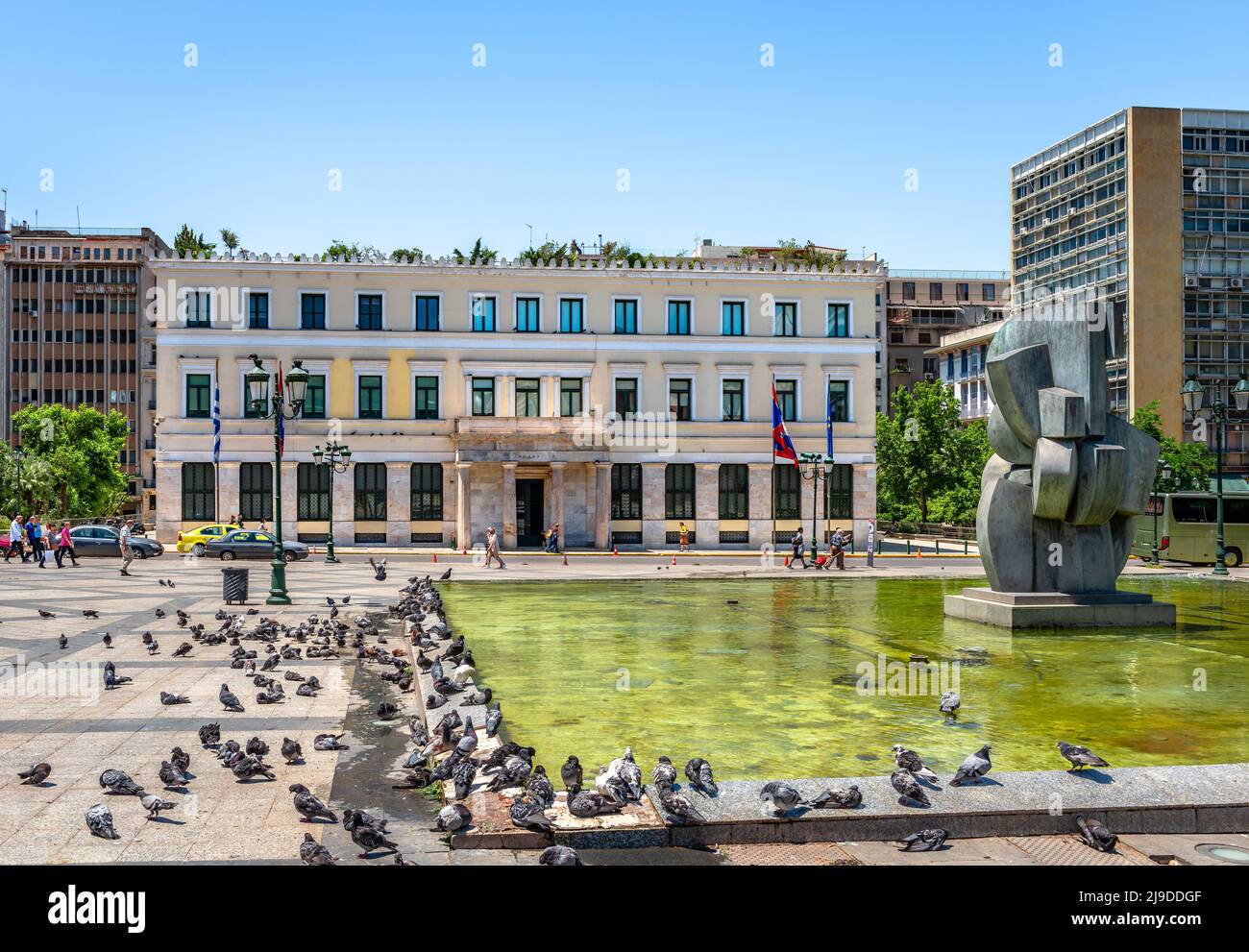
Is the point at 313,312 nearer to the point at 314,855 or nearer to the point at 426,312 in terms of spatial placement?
the point at 426,312

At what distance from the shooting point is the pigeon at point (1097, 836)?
731cm

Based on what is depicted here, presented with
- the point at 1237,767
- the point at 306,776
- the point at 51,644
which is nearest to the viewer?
the point at 1237,767

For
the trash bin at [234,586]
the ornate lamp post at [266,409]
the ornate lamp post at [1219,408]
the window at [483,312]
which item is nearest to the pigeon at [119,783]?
the ornate lamp post at [266,409]

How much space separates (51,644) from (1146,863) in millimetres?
16495

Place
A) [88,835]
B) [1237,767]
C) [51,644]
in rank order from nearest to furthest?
[88,835] < [1237,767] < [51,644]

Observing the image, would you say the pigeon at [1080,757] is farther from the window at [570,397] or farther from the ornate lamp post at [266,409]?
the window at [570,397]

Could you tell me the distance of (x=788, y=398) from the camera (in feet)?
177

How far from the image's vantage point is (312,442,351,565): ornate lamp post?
144 feet

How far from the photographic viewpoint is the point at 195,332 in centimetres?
5081

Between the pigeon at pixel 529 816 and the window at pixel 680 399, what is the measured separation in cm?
4589

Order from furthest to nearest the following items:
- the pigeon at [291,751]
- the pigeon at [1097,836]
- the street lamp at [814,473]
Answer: the street lamp at [814,473] → the pigeon at [291,751] → the pigeon at [1097,836]

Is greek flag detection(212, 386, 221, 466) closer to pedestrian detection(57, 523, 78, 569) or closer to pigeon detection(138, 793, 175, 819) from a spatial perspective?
Result: pedestrian detection(57, 523, 78, 569)
